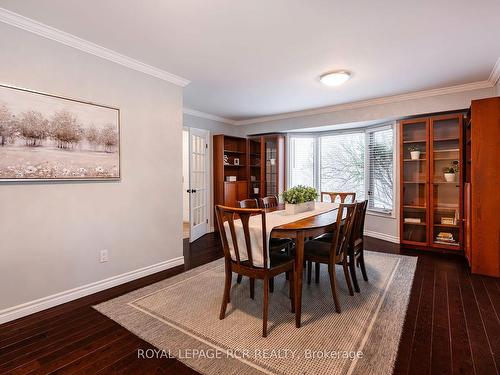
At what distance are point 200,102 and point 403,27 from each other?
3.18 m

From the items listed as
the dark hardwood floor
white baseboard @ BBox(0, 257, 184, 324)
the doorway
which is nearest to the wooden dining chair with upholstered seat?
white baseboard @ BBox(0, 257, 184, 324)

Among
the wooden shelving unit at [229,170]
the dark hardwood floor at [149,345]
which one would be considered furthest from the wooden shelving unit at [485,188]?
the wooden shelving unit at [229,170]

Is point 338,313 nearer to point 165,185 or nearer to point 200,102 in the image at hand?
point 165,185

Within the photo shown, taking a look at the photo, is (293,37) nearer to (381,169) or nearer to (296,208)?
(296,208)

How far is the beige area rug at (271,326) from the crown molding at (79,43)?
244 cm

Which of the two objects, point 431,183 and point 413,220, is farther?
point 413,220

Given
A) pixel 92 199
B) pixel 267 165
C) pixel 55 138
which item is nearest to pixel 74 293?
pixel 92 199

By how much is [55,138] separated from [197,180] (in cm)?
290

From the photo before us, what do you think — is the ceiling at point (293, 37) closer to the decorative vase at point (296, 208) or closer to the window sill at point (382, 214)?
the decorative vase at point (296, 208)

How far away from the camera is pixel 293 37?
2.51 m

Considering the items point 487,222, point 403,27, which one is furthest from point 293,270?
point 487,222

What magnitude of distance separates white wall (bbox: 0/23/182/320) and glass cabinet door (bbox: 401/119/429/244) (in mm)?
3593

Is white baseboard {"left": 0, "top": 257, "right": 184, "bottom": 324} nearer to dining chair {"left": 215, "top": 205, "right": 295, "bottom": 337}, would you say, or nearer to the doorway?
dining chair {"left": 215, "top": 205, "right": 295, "bottom": 337}

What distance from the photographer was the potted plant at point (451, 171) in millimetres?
4002
